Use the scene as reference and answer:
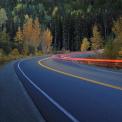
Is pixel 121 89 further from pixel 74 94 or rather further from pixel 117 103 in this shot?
pixel 117 103

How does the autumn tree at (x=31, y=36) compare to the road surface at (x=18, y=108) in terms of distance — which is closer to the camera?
the road surface at (x=18, y=108)

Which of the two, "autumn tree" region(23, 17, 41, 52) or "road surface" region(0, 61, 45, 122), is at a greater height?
"road surface" region(0, 61, 45, 122)

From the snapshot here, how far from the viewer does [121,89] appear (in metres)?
16.0

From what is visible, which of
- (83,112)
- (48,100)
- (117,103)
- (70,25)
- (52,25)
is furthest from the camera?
(52,25)

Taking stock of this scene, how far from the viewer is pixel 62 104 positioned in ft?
44.5

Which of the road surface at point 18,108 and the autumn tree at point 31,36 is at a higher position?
the road surface at point 18,108

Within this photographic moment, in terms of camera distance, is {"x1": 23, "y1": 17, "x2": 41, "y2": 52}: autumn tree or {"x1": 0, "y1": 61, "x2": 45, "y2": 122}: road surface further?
{"x1": 23, "y1": 17, "x2": 41, "y2": 52}: autumn tree

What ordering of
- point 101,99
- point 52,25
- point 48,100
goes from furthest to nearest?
1. point 52,25
2. point 48,100
3. point 101,99

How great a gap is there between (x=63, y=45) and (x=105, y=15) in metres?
22.8

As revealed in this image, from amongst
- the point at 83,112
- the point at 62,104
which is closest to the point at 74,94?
the point at 62,104

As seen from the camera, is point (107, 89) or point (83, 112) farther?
point (107, 89)

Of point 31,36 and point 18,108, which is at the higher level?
point 18,108

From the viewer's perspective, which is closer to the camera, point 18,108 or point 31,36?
point 18,108

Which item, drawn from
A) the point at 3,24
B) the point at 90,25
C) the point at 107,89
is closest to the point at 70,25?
the point at 90,25
